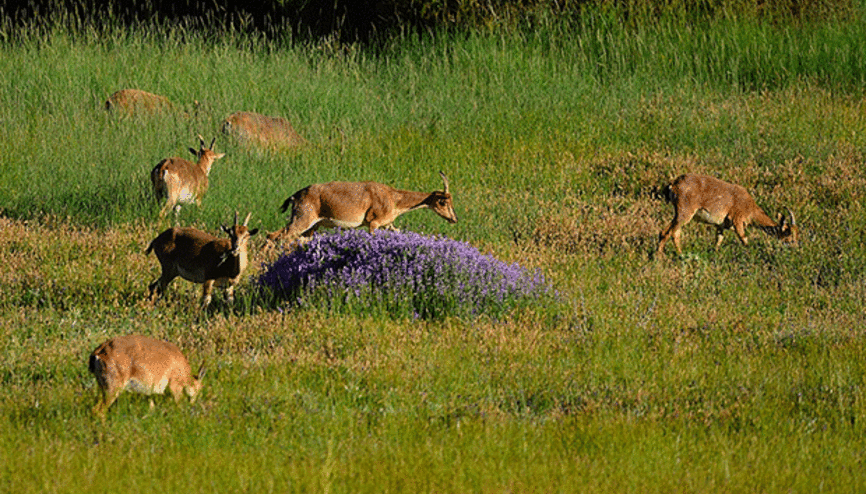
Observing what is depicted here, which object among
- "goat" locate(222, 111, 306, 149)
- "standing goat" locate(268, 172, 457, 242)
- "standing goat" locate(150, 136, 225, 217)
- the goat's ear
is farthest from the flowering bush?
"goat" locate(222, 111, 306, 149)

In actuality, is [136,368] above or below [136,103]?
above

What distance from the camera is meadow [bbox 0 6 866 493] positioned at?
5613 millimetres

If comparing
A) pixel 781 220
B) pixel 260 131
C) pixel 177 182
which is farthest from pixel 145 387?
pixel 260 131

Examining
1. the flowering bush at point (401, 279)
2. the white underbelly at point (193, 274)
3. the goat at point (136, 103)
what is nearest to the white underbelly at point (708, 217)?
the flowering bush at point (401, 279)

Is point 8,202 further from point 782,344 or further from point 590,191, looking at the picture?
point 782,344

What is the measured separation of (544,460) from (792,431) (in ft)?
5.31

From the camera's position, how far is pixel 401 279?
8570 mm

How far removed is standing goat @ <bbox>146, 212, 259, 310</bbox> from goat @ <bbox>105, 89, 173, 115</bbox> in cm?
682

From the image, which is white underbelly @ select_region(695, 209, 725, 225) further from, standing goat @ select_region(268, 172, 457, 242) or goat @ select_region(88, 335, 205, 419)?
goat @ select_region(88, 335, 205, 419)

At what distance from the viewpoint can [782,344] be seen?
793cm

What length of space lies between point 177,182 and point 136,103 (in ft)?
14.9

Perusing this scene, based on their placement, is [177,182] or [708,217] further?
[177,182]

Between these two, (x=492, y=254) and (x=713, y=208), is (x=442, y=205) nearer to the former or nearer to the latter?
(x=492, y=254)

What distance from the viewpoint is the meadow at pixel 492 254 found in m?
5.61
